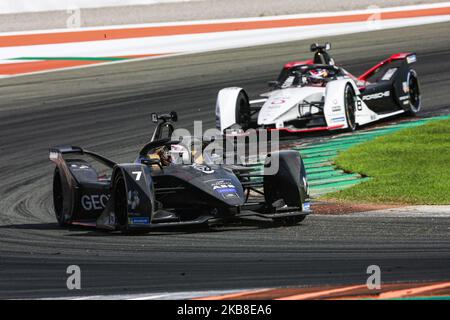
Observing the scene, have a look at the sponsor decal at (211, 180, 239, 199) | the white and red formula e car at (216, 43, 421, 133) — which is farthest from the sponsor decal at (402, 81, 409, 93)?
the sponsor decal at (211, 180, 239, 199)

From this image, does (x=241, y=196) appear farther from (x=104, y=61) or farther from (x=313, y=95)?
(x=104, y=61)

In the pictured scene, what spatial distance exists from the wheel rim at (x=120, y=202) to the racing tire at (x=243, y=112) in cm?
831

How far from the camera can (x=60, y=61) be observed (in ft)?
99.1

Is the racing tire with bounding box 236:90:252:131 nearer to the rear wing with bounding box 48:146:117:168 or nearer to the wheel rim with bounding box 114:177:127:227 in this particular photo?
the rear wing with bounding box 48:146:117:168

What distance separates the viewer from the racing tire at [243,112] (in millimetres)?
20928

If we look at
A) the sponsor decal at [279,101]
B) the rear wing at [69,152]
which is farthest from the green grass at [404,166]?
the rear wing at [69,152]

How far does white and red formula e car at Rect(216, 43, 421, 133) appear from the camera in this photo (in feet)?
66.6

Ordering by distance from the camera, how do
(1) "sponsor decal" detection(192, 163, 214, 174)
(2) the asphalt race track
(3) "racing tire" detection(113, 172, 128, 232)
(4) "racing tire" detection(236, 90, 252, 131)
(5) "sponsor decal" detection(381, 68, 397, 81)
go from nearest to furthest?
1. (2) the asphalt race track
2. (3) "racing tire" detection(113, 172, 128, 232)
3. (1) "sponsor decal" detection(192, 163, 214, 174)
4. (4) "racing tire" detection(236, 90, 252, 131)
5. (5) "sponsor decal" detection(381, 68, 397, 81)

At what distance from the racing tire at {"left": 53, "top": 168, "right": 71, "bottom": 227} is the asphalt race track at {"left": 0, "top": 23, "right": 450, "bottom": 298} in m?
0.14

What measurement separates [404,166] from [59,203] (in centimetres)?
555

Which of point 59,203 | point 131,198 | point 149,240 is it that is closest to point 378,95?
point 59,203

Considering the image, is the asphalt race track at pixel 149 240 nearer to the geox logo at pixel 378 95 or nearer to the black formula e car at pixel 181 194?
the black formula e car at pixel 181 194

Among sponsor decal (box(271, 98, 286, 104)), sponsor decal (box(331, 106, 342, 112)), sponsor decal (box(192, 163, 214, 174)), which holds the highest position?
sponsor decal (box(271, 98, 286, 104))

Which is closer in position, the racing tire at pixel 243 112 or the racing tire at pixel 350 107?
the racing tire at pixel 350 107
